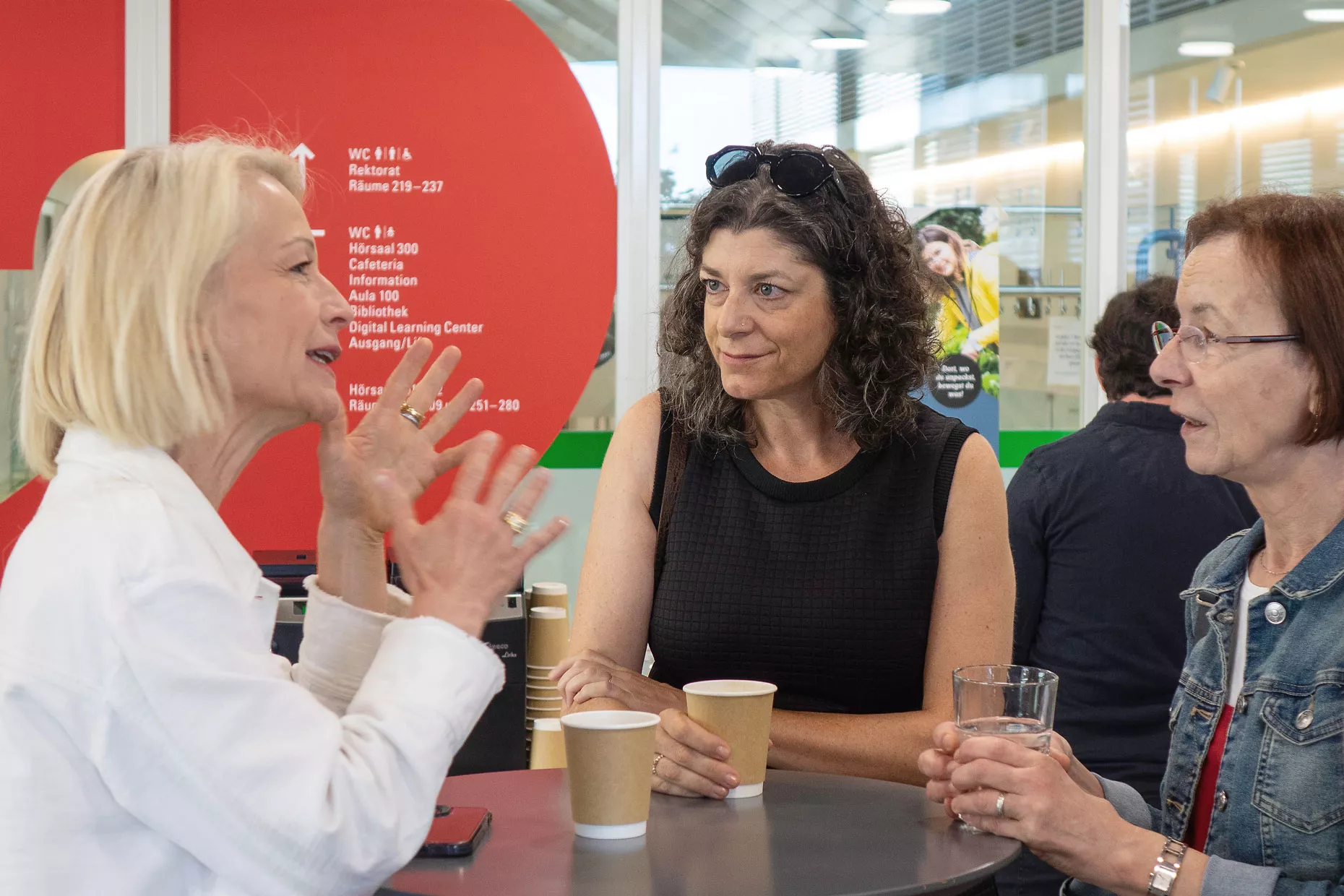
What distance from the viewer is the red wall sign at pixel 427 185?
153 inches

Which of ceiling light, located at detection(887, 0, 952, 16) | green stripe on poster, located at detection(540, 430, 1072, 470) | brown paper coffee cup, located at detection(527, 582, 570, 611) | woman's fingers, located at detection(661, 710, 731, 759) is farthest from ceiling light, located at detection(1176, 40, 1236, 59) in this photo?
woman's fingers, located at detection(661, 710, 731, 759)

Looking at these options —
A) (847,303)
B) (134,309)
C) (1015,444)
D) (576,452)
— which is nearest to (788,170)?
(847,303)

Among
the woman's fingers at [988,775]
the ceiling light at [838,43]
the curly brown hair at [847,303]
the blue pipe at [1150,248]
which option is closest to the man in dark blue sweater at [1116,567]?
the curly brown hair at [847,303]

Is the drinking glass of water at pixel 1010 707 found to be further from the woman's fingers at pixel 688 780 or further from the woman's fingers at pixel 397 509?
the woman's fingers at pixel 397 509

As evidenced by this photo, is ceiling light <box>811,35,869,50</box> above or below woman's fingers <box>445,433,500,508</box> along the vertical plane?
above

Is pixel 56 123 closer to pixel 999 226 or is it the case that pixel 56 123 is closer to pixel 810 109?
pixel 810 109

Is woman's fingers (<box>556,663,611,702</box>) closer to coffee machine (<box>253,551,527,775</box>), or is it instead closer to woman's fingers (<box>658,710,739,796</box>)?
coffee machine (<box>253,551,527,775</box>)

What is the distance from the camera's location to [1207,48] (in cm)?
475

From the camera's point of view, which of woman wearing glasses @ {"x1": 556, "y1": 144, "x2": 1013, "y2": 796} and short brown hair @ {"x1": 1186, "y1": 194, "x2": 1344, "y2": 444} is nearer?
short brown hair @ {"x1": 1186, "y1": 194, "x2": 1344, "y2": 444}

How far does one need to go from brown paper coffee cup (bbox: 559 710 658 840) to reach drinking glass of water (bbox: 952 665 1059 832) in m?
0.38

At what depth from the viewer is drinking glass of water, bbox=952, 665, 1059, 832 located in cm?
148

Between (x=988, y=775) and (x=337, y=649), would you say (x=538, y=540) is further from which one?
(x=988, y=775)

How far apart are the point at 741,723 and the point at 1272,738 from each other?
2.02 ft

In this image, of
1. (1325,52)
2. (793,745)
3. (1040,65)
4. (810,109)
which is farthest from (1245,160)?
(793,745)
